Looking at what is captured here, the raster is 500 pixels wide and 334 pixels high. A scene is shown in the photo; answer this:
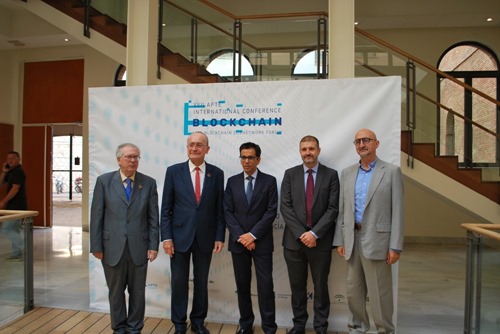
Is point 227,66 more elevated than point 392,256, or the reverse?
point 227,66

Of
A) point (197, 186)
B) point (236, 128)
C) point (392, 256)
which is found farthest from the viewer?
point (236, 128)

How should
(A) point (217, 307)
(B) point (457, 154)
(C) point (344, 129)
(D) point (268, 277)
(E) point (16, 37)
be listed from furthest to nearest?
A: (E) point (16, 37) → (B) point (457, 154) → (A) point (217, 307) → (C) point (344, 129) → (D) point (268, 277)

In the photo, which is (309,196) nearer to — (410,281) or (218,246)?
(218,246)

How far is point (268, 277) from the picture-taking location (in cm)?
317

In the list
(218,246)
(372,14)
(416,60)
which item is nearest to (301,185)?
(218,246)

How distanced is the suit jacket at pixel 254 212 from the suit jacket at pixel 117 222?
0.65m

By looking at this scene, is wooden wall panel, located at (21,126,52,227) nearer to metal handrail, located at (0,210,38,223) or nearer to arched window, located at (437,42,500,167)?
metal handrail, located at (0,210,38,223)

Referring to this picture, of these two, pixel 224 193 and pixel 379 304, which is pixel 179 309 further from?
pixel 379 304

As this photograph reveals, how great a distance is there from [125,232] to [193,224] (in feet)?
1.74

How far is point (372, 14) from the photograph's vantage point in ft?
23.8

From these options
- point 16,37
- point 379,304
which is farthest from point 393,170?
point 16,37

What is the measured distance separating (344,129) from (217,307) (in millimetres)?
2008

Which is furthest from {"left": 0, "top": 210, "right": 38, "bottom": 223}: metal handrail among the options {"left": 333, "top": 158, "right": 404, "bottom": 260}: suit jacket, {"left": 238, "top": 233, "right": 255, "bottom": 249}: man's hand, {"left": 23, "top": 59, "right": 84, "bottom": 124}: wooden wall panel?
{"left": 23, "top": 59, "right": 84, "bottom": 124}: wooden wall panel

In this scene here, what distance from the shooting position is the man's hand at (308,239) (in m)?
3.03
